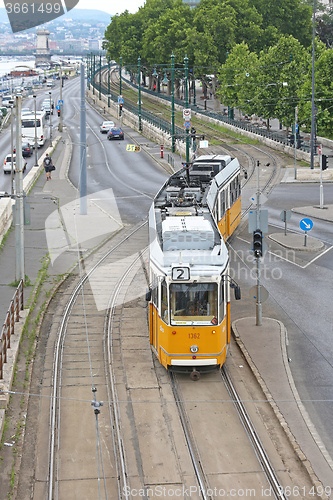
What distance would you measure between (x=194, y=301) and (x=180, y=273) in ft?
2.51

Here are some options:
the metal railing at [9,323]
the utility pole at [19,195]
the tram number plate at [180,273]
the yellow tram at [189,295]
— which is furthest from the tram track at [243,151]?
the tram number plate at [180,273]

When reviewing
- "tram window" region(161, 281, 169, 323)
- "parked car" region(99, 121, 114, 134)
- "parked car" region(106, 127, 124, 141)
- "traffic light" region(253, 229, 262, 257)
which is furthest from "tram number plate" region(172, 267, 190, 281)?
"parked car" region(99, 121, 114, 134)

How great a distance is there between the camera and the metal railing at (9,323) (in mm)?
17094

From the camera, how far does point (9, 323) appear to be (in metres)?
18.6

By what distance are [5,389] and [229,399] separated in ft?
17.1

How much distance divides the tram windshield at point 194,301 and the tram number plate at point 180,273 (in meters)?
0.19

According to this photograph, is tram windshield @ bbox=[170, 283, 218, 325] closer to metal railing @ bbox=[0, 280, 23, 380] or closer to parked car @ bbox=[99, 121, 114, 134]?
metal railing @ bbox=[0, 280, 23, 380]

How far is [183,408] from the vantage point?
15984mm

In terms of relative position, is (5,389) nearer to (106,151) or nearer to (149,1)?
(106,151)

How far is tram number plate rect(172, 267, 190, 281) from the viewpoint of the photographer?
16391 mm

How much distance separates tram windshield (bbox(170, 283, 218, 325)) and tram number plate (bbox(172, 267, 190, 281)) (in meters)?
0.19

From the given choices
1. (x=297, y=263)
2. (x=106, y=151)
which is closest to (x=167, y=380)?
(x=297, y=263)

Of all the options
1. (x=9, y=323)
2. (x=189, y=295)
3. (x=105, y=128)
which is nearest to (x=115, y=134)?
(x=105, y=128)

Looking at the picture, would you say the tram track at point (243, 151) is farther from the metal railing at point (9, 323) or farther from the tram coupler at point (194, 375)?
the tram coupler at point (194, 375)
